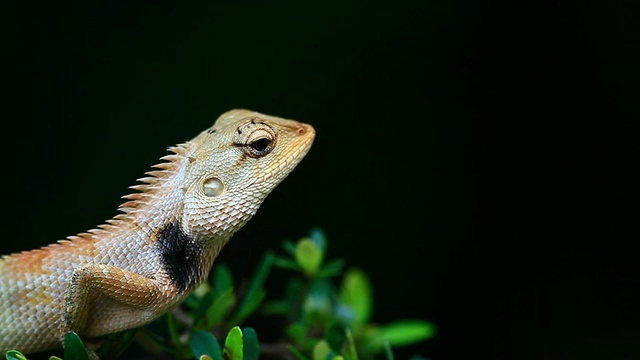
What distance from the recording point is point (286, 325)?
2725 millimetres

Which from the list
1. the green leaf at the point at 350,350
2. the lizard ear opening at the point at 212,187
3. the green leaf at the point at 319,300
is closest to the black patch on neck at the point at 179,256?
the lizard ear opening at the point at 212,187

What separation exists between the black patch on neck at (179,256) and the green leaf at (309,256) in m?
0.54

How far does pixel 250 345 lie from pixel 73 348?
415mm

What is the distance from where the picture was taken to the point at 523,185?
4836mm

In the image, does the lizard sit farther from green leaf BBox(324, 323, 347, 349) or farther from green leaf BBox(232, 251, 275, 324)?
green leaf BBox(324, 323, 347, 349)

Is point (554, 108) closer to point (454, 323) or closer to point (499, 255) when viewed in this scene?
point (499, 255)

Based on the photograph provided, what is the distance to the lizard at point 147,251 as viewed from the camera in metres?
1.96

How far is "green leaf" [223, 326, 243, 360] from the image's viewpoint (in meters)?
1.79

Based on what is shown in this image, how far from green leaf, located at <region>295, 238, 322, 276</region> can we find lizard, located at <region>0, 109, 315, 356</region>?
0.43 metres

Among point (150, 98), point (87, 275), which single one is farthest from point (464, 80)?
point (87, 275)

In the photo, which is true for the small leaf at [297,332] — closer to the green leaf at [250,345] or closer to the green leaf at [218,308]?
the green leaf at [218,308]

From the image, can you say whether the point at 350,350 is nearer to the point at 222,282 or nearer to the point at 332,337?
the point at 332,337

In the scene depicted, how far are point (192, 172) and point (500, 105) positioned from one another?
10.3 feet

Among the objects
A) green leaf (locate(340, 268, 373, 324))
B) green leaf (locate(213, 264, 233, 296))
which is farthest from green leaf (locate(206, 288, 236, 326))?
green leaf (locate(340, 268, 373, 324))
